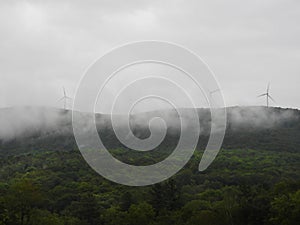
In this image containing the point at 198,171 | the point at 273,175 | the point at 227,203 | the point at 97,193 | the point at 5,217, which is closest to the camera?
the point at 5,217

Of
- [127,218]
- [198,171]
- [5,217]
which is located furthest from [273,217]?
[198,171]

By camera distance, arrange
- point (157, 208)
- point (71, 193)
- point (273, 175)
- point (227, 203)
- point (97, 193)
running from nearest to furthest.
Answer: point (227, 203) → point (157, 208) → point (71, 193) → point (97, 193) → point (273, 175)

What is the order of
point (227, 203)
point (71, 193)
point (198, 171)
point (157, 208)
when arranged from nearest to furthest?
point (227, 203)
point (157, 208)
point (71, 193)
point (198, 171)

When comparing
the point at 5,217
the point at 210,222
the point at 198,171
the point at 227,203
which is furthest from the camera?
the point at 198,171

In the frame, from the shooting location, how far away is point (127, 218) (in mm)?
84688

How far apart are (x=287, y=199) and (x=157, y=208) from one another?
31182mm

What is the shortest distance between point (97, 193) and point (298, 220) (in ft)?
285

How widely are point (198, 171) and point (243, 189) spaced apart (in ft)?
334

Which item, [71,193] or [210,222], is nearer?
[210,222]

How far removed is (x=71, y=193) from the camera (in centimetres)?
13462

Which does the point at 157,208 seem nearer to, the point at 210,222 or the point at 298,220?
the point at 210,222

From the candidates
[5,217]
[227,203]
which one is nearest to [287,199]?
[227,203]

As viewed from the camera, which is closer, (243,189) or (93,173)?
(243,189)

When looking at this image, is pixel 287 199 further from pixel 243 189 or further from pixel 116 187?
pixel 116 187
